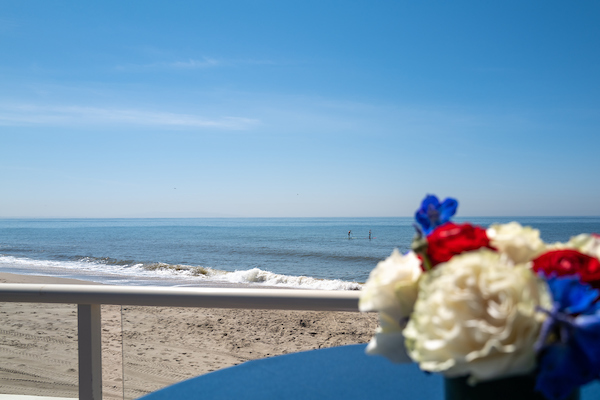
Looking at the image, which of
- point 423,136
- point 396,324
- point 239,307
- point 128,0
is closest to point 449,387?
point 396,324

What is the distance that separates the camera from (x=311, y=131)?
39.9 m

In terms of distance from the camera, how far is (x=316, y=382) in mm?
924

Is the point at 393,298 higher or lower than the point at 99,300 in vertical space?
higher

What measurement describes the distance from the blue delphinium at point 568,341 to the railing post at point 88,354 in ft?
4.64

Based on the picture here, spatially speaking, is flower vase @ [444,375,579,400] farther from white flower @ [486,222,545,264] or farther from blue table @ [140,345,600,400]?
blue table @ [140,345,600,400]

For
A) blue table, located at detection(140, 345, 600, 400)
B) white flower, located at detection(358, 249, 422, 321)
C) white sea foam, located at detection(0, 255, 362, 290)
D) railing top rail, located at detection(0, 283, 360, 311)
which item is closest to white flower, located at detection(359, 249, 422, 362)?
white flower, located at detection(358, 249, 422, 321)

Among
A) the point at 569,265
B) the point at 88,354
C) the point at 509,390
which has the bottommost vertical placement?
the point at 88,354

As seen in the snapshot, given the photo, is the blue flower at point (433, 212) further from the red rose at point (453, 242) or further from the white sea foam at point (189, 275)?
the white sea foam at point (189, 275)

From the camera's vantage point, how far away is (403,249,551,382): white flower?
0.34m

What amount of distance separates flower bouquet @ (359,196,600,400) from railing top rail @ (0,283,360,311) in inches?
36.1

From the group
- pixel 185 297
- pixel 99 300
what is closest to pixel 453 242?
pixel 185 297

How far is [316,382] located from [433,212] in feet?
1.83

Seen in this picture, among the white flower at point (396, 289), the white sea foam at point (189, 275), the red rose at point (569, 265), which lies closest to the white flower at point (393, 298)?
the white flower at point (396, 289)

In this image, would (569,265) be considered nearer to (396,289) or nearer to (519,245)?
Result: (519,245)
